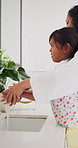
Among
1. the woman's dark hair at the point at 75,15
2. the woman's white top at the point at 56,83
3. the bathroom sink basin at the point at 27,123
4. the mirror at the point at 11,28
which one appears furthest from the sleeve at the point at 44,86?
the mirror at the point at 11,28

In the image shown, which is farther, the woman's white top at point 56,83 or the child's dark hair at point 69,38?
the child's dark hair at point 69,38

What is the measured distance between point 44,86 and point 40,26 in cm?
219

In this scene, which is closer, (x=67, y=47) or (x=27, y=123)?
(x=67, y=47)

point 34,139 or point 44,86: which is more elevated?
point 44,86

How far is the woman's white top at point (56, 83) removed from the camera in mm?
702

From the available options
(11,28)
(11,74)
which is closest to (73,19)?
(11,74)

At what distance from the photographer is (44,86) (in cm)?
72

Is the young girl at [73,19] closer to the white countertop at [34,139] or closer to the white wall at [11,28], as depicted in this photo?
the white countertop at [34,139]

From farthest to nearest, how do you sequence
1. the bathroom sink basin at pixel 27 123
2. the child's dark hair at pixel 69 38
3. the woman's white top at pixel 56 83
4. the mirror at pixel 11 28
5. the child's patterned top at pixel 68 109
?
the mirror at pixel 11 28 → the bathroom sink basin at pixel 27 123 → the child's patterned top at pixel 68 109 → the child's dark hair at pixel 69 38 → the woman's white top at pixel 56 83

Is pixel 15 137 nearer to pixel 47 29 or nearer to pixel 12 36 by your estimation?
pixel 12 36

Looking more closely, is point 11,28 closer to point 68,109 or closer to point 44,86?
point 68,109

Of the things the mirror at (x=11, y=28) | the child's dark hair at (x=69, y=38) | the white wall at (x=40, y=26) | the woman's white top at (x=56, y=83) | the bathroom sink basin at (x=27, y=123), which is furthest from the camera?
the white wall at (x=40, y=26)

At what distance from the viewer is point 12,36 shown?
2.14 m

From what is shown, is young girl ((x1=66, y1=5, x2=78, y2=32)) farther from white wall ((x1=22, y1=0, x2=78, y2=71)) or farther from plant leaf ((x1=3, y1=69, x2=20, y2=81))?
white wall ((x1=22, y1=0, x2=78, y2=71))
